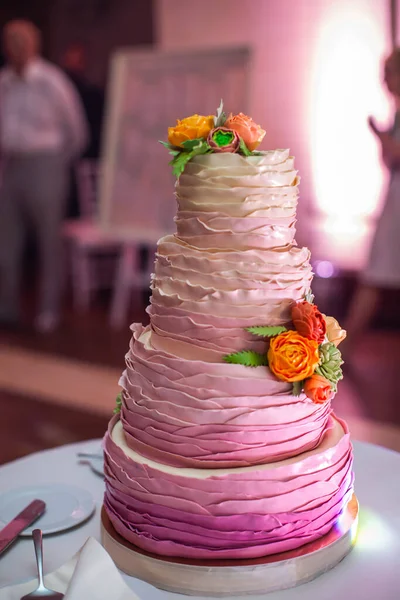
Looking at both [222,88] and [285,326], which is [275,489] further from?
[222,88]

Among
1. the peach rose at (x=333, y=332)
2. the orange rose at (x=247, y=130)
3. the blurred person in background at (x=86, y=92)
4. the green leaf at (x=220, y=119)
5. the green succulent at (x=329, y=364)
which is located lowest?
the green succulent at (x=329, y=364)

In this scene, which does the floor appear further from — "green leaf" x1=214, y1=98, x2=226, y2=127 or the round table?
"green leaf" x1=214, y1=98, x2=226, y2=127

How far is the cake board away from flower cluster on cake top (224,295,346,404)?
0.23m

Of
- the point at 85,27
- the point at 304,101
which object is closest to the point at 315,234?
the point at 304,101

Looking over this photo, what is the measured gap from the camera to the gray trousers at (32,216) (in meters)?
5.27

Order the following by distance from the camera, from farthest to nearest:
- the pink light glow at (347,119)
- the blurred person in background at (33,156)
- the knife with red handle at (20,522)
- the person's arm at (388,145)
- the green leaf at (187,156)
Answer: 1. the pink light glow at (347,119)
2. the blurred person in background at (33,156)
3. the person's arm at (388,145)
4. the knife with red handle at (20,522)
5. the green leaf at (187,156)

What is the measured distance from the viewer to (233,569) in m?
1.05

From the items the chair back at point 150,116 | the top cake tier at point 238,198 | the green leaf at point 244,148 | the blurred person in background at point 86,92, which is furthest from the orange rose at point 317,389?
the blurred person in background at point 86,92

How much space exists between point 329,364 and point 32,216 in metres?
4.62

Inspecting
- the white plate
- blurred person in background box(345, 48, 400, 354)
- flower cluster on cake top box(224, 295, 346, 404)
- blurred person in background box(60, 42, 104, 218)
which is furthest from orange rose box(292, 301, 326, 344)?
blurred person in background box(60, 42, 104, 218)

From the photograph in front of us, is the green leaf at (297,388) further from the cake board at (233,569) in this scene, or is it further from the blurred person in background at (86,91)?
the blurred person in background at (86,91)

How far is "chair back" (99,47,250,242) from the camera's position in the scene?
512cm

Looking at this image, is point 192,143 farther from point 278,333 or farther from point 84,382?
point 84,382

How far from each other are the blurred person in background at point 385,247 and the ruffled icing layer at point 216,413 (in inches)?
115
